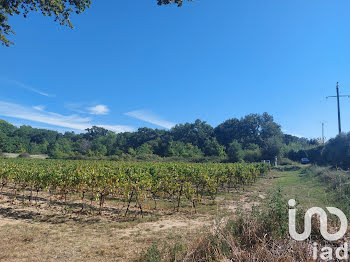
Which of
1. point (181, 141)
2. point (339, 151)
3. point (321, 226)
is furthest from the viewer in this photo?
point (181, 141)

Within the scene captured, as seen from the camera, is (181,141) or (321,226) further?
(181,141)

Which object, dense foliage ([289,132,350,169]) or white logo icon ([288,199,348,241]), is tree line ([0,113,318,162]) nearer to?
dense foliage ([289,132,350,169])

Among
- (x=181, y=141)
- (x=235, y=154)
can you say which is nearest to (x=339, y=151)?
(x=235, y=154)

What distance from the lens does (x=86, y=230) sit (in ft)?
21.8

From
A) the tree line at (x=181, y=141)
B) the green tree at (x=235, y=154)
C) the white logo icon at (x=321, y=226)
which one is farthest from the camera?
the tree line at (x=181, y=141)

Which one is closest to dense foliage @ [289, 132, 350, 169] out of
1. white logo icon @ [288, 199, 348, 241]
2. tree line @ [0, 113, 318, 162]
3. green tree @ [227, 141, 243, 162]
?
green tree @ [227, 141, 243, 162]

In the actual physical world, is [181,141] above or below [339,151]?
above

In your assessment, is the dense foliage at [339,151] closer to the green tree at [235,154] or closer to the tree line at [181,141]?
the green tree at [235,154]

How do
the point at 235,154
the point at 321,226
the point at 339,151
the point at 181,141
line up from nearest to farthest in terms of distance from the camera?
1. the point at 321,226
2. the point at 339,151
3. the point at 235,154
4. the point at 181,141

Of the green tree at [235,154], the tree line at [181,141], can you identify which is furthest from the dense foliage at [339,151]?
the tree line at [181,141]

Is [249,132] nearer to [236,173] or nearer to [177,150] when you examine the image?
[177,150]

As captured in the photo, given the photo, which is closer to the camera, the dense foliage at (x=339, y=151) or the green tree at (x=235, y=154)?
the dense foliage at (x=339, y=151)

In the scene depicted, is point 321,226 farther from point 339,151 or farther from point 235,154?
point 235,154

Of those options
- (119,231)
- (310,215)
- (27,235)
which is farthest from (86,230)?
(310,215)
